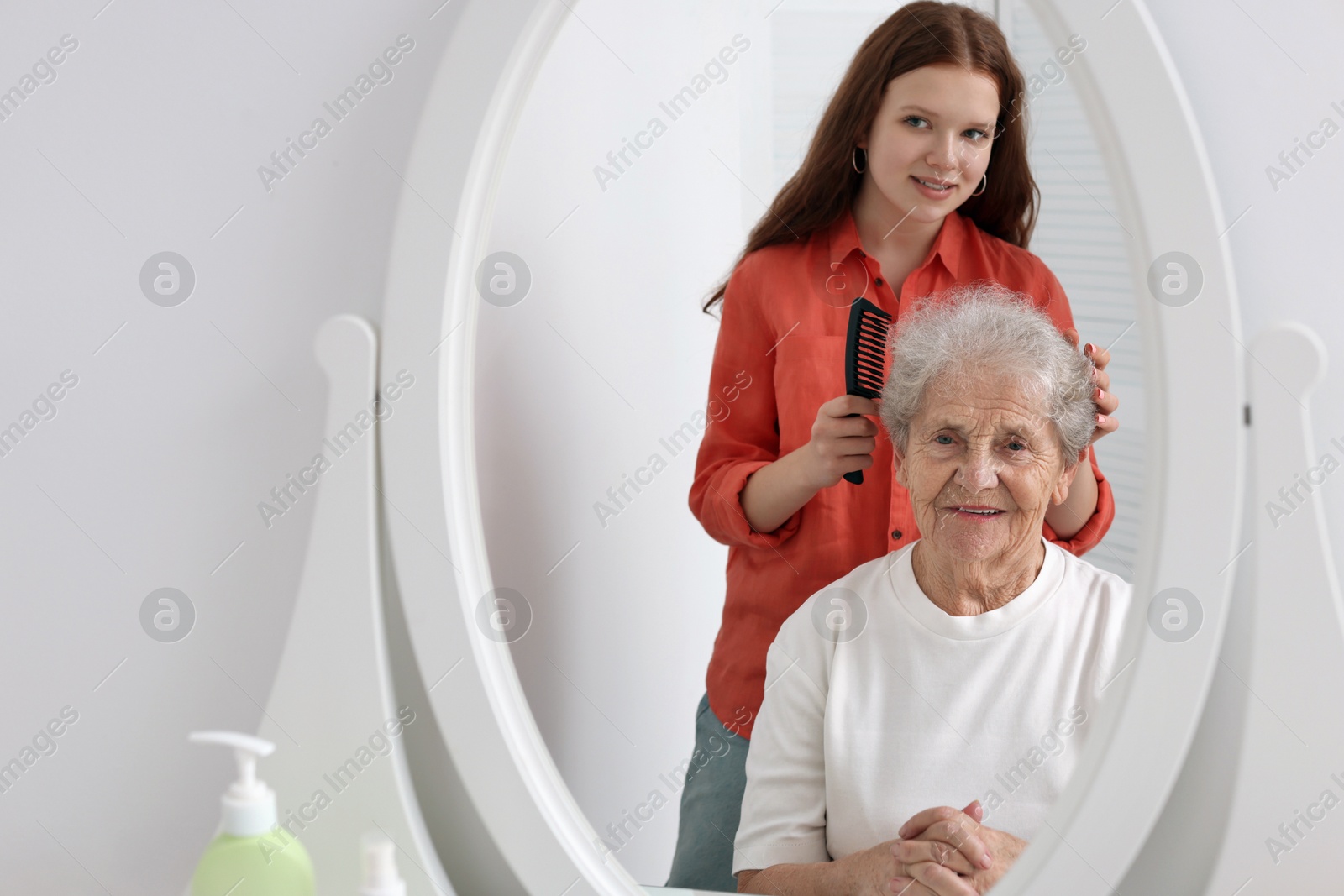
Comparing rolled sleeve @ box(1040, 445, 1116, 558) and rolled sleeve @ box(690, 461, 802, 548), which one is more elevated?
rolled sleeve @ box(1040, 445, 1116, 558)

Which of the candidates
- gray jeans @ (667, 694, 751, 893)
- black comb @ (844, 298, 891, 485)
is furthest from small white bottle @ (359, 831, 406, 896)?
black comb @ (844, 298, 891, 485)

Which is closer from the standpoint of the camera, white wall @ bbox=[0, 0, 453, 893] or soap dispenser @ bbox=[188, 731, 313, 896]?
soap dispenser @ bbox=[188, 731, 313, 896]

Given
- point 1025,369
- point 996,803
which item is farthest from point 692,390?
point 996,803

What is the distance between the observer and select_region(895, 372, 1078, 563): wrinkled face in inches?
23.2

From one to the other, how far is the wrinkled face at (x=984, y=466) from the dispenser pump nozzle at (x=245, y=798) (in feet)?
1.30

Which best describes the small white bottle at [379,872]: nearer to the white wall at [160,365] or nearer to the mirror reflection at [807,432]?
the mirror reflection at [807,432]

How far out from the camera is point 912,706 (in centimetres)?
62

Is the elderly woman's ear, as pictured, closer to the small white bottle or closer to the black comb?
the black comb

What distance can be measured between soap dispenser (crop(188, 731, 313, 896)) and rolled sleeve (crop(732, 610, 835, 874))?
10.3 inches

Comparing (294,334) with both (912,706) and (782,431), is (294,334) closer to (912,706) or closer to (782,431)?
(782,431)

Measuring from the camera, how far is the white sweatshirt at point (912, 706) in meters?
0.59

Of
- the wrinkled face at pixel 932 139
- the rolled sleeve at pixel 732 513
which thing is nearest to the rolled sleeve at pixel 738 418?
the rolled sleeve at pixel 732 513

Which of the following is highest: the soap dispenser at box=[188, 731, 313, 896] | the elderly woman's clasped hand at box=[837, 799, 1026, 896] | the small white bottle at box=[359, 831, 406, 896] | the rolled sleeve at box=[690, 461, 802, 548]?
the rolled sleeve at box=[690, 461, 802, 548]

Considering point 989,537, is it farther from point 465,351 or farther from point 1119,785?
point 465,351
